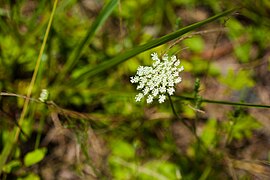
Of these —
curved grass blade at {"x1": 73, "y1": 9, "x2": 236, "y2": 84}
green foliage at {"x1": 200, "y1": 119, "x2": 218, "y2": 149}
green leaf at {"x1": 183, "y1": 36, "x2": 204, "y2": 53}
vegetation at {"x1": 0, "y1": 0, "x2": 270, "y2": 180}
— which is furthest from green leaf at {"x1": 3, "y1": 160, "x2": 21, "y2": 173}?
green leaf at {"x1": 183, "y1": 36, "x2": 204, "y2": 53}

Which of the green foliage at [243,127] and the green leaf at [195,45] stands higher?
the green leaf at [195,45]

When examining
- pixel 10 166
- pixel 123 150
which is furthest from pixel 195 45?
pixel 10 166

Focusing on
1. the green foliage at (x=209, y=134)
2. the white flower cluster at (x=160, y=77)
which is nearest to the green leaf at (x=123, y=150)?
the green foliage at (x=209, y=134)

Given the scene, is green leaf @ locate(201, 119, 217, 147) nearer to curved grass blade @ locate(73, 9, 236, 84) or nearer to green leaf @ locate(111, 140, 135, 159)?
green leaf @ locate(111, 140, 135, 159)

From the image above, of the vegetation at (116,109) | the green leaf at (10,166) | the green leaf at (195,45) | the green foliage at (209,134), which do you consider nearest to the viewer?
the green leaf at (10,166)

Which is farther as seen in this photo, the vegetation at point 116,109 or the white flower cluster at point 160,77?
the vegetation at point 116,109

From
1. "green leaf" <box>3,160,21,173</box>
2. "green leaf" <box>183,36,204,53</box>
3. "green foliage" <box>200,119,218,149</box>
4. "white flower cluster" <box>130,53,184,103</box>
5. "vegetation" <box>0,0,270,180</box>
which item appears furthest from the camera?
"green leaf" <box>183,36,204,53</box>

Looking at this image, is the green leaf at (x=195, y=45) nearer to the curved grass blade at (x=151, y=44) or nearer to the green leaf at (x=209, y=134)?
the green leaf at (x=209, y=134)

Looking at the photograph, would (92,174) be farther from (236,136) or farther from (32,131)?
(236,136)
